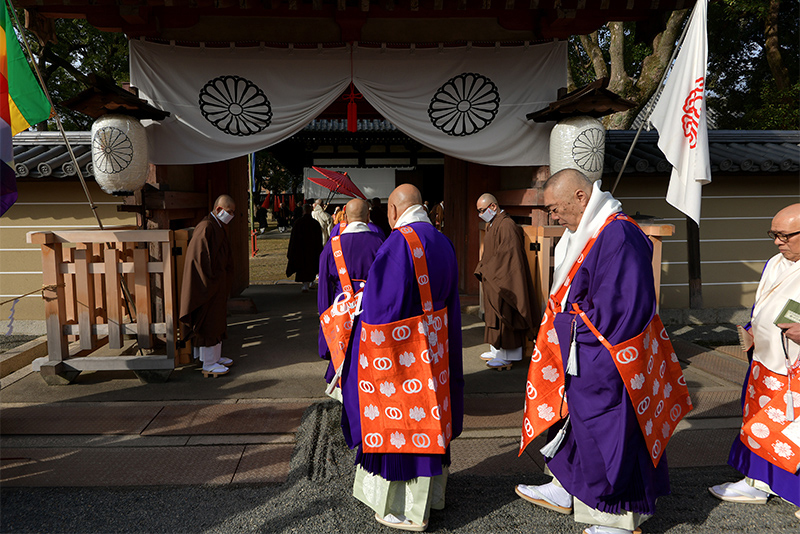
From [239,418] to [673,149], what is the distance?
459cm

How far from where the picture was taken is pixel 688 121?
16.2ft

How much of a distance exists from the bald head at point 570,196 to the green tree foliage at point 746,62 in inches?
529

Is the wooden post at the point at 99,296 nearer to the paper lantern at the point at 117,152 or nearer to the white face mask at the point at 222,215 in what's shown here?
the paper lantern at the point at 117,152

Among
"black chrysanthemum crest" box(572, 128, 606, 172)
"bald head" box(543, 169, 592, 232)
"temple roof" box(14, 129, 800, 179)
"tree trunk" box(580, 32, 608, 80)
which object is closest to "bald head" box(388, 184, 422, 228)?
"bald head" box(543, 169, 592, 232)

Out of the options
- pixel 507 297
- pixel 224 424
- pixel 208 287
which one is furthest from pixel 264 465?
pixel 507 297

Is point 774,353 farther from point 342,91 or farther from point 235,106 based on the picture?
point 235,106

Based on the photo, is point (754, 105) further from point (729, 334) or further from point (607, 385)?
point (607, 385)

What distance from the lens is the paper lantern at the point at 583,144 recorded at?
5801mm

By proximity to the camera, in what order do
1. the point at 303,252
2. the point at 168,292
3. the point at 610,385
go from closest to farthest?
the point at 610,385
the point at 168,292
the point at 303,252

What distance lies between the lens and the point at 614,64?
12250mm

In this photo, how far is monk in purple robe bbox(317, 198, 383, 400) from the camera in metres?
4.44

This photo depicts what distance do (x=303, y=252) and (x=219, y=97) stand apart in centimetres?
470

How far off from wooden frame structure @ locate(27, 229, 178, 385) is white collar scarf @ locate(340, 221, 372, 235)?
6.43ft

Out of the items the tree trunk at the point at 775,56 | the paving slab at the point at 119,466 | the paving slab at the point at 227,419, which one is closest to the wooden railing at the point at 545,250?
the paving slab at the point at 227,419
